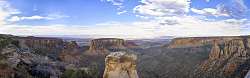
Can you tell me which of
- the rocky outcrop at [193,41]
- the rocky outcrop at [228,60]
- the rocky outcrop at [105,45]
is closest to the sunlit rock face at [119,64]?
the rocky outcrop at [228,60]

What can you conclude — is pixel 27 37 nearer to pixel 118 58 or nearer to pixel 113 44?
pixel 113 44

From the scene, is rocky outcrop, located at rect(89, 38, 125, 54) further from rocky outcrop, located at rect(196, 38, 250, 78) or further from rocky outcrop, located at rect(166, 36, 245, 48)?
rocky outcrop, located at rect(196, 38, 250, 78)

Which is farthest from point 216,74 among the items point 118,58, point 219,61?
point 118,58

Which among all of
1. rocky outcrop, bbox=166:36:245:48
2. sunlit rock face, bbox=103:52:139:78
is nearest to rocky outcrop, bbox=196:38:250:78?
rocky outcrop, bbox=166:36:245:48

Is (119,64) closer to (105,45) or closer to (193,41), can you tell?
(105,45)

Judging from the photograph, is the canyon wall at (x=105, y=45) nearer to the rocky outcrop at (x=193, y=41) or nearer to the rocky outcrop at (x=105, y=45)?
the rocky outcrop at (x=105, y=45)
